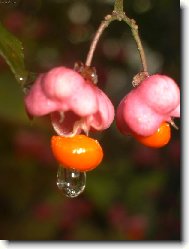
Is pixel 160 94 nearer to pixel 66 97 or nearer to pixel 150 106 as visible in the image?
pixel 150 106

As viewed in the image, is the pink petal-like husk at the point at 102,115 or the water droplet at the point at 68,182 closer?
the pink petal-like husk at the point at 102,115

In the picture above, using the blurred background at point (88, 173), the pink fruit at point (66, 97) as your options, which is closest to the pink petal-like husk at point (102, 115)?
the pink fruit at point (66, 97)

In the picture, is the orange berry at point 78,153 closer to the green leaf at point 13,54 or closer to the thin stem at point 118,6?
the green leaf at point 13,54

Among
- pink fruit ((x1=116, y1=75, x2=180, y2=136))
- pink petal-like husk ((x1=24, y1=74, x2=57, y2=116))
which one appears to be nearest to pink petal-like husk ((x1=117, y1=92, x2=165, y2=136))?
pink fruit ((x1=116, y1=75, x2=180, y2=136))

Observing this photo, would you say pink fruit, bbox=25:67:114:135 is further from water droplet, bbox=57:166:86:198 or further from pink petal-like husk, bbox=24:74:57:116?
water droplet, bbox=57:166:86:198

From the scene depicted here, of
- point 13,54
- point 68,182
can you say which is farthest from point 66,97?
point 68,182
